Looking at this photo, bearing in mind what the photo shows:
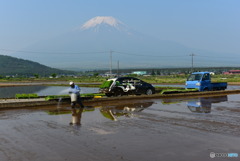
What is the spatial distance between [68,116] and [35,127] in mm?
2448

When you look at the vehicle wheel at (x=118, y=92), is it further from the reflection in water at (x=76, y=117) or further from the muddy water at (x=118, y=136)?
the muddy water at (x=118, y=136)

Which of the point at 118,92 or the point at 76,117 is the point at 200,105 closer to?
the point at 118,92

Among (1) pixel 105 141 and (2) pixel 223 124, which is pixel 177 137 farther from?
(2) pixel 223 124

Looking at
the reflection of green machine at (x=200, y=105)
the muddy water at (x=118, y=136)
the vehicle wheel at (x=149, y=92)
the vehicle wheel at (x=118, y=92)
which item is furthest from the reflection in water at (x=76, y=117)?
the vehicle wheel at (x=149, y=92)

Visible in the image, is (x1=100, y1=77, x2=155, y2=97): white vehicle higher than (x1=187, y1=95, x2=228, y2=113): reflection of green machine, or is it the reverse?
(x1=100, y1=77, x2=155, y2=97): white vehicle

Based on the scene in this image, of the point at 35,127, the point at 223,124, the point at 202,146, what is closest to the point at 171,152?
the point at 202,146

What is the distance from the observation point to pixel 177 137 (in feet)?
28.4

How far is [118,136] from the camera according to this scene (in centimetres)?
886

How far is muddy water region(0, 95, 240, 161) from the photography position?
7039 mm

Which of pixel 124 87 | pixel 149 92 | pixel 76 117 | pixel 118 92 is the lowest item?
pixel 76 117

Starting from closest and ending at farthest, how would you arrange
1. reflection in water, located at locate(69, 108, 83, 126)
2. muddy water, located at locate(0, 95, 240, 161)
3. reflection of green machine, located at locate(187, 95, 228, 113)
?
1. muddy water, located at locate(0, 95, 240, 161)
2. reflection in water, located at locate(69, 108, 83, 126)
3. reflection of green machine, located at locate(187, 95, 228, 113)

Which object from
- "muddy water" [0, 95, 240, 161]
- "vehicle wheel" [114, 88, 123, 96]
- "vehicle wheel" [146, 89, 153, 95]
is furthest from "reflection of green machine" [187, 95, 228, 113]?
"vehicle wheel" [114, 88, 123, 96]

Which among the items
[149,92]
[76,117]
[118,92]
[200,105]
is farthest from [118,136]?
[149,92]

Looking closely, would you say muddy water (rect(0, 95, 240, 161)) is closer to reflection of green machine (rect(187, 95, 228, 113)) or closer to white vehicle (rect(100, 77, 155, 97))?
reflection of green machine (rect(187, 95, 228, 113))
